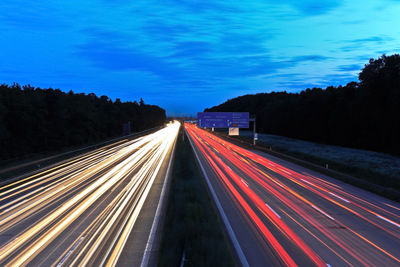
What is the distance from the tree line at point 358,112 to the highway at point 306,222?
4883cm

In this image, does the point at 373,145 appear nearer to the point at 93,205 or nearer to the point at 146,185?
the point at 146,185

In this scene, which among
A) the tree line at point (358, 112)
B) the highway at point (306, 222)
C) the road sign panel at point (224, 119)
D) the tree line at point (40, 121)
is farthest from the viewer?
the tree line at point (358, 112)

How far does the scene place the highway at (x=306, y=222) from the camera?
1096 cm

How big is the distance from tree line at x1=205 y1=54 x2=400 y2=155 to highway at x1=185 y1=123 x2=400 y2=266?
160 ft

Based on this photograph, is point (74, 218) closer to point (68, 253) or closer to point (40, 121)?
point (68, 253)

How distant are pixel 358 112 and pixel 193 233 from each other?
75237mm

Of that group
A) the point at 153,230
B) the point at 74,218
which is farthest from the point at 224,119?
the point at 153,230

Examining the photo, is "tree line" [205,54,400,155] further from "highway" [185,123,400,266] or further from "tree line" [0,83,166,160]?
"tree line" [0,83,166,160]

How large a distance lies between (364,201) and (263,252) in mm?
11392

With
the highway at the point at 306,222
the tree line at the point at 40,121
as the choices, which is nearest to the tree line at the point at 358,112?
the highway at the point at 306,222

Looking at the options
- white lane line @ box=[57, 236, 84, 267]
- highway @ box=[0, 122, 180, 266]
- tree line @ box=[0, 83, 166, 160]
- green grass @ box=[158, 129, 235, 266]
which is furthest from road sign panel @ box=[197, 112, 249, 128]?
white lane line @ box=[57, 236, 84, 267]

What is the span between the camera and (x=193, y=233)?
12.5 meters

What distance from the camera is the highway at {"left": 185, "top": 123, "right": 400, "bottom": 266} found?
10961 mm

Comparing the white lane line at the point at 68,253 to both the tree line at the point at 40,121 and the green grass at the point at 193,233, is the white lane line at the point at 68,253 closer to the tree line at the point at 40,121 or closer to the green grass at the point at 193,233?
the green grass at the point at 193,233
